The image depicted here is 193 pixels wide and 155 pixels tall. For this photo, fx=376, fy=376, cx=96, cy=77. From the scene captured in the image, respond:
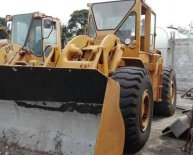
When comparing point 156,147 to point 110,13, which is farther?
point 110,13

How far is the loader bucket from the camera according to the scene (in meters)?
4.15

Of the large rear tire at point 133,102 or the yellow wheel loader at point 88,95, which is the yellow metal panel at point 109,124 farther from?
the large rear tire at point 133,102

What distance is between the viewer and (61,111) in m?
4.69

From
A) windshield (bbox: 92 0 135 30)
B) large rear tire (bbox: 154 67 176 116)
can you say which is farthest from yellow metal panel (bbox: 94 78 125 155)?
large rear tire (bbox: 154 67 176 116)

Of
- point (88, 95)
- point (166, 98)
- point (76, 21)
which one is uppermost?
point (76, 21)

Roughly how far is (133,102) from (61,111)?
0.98 metres

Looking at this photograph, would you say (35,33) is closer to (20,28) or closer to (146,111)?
(20,28)

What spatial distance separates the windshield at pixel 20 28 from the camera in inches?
355

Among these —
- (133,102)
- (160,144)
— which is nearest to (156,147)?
(160,144)

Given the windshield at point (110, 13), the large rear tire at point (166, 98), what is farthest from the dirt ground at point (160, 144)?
the windshield at point (110, 13)

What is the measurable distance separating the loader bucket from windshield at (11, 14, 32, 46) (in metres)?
4.16

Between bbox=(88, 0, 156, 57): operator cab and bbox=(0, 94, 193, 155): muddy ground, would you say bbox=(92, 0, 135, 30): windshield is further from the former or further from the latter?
bbox=(0, 94, 193, 155): muddy ground

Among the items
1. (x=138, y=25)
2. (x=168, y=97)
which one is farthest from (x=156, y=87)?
(x=138, y=25)

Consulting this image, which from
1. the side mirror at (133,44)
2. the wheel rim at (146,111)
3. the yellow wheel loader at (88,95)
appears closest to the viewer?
the yellow wheel loader at (88,95)
